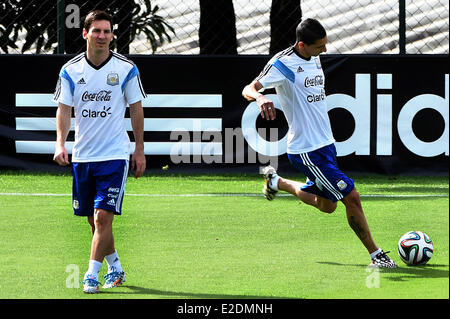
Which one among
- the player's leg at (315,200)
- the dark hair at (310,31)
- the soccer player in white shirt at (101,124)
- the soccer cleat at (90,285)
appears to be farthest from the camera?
the player's leg at (315,200)

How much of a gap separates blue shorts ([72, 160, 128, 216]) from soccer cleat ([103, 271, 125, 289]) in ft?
1.59

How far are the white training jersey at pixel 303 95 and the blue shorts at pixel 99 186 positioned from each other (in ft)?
5.81

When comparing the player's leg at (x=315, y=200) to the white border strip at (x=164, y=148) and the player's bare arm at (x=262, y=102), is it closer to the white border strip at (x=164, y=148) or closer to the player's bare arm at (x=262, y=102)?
the player's bare arm at (x=262, y=102)

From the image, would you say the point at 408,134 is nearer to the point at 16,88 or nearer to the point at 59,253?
the point at 16,88

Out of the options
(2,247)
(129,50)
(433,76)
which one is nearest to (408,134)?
(433,76)

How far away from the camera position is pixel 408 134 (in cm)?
1374

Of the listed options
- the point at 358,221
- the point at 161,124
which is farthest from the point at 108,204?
the point at 161,124

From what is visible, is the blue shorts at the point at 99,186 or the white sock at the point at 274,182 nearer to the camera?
the blue shorts at the point at 99,186

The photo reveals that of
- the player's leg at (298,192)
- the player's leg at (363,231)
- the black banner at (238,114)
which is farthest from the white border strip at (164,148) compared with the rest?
the player's leg at (363,231)

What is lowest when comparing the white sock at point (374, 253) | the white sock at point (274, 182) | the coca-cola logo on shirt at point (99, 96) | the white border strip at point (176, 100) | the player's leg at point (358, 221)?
the white sock at point (374, 253)

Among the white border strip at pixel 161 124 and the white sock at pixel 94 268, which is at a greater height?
the white border strip at pixel 161 124

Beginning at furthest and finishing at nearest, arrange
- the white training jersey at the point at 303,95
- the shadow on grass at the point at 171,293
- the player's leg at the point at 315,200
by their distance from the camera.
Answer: the player's leg at the point at 315,200 < the white training jersey at the point at 303,95 < the shadow on grass at the point at 171,293

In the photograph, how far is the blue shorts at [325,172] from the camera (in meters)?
7.92

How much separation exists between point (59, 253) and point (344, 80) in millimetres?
6651
